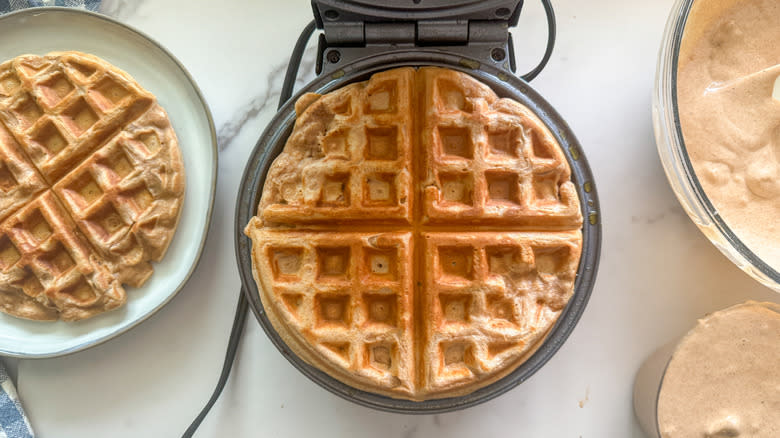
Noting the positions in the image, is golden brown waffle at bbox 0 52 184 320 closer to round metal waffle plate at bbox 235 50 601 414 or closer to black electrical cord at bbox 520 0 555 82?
round metal waffle plate at bbox 235 50 601 414

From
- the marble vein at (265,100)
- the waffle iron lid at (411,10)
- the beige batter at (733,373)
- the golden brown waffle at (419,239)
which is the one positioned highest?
the waffle iron lid at (411,10)

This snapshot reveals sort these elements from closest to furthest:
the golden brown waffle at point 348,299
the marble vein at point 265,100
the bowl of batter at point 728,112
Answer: the golden brown waffle at point 348,299
the bowl of batter at point 728,112
the marble vein at point 265,100

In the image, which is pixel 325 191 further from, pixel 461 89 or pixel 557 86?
pixel 557 86

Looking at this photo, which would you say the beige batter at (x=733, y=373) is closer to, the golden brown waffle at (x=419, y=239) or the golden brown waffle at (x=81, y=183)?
the golden brown waffle at (x=419, y=239)

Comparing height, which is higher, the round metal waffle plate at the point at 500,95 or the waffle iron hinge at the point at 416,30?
the waffle iron hinge at the point at 416,30

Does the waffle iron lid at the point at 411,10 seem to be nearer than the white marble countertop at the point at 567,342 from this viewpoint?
Yes

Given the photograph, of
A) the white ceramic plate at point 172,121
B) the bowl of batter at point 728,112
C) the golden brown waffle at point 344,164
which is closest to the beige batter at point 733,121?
the bowl of batter at point 728,112

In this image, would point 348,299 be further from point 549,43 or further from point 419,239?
point 549,43

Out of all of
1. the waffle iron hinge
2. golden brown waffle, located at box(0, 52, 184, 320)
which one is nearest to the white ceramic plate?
golden brown waffle, located at box(0, 52, 184, 320)
